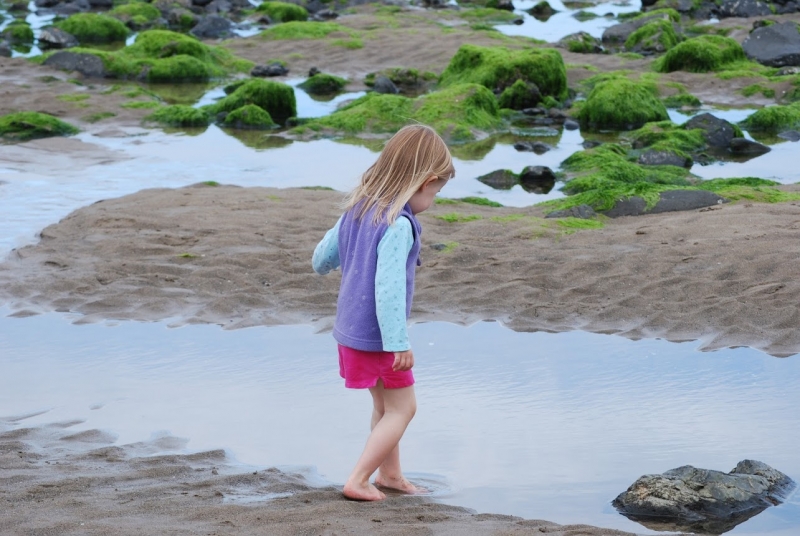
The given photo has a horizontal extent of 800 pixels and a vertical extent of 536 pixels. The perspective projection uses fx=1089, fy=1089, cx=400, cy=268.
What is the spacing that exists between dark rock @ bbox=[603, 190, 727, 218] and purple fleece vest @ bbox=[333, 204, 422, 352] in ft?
19.1

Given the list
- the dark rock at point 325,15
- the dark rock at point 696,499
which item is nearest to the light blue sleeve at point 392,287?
the dark rock at point 696,499

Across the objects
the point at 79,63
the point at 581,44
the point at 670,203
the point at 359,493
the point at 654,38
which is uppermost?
the point at 654,38

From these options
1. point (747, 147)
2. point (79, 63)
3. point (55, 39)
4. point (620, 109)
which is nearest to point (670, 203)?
point (747, 147)

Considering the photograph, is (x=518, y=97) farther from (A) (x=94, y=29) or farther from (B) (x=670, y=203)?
(A) (x=94, y=29)

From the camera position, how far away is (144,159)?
44.6 feet

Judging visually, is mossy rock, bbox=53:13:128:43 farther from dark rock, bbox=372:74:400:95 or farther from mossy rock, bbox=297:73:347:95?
dark rock, bbox=372:74:400:95

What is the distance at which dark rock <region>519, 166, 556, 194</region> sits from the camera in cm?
1227

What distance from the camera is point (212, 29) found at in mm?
26359

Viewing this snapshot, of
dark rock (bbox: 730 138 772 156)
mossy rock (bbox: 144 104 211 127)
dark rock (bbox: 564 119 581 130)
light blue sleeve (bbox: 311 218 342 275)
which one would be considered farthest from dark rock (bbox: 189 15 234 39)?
light blue sleeve (bbox: 311 218 342 275)

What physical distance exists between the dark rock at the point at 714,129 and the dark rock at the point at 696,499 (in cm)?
1009

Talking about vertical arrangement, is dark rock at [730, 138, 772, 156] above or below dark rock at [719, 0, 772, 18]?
below

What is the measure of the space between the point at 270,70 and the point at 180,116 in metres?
4.95

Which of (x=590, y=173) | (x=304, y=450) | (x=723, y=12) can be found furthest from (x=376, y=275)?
(x=723, y=12)

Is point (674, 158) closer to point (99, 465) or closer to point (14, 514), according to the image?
point (99, 465)
